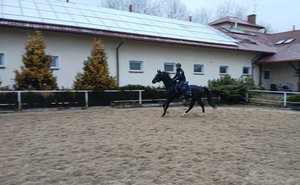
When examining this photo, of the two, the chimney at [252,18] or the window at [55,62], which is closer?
the window at [55,62]

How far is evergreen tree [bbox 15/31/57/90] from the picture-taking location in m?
14.5

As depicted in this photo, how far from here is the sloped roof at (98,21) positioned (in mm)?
16159

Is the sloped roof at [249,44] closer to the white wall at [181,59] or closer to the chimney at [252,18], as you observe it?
the white wall at [181,59]

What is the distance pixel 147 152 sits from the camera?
22.2 ft

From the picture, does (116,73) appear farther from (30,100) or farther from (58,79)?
(30,100)

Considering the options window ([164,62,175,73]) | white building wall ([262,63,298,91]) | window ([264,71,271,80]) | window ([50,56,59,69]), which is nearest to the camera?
window ([50,56,59,69])

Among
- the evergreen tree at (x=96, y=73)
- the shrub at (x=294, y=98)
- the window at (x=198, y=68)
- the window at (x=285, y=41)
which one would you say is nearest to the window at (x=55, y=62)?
the evergreen tree at (x=96, y=73)

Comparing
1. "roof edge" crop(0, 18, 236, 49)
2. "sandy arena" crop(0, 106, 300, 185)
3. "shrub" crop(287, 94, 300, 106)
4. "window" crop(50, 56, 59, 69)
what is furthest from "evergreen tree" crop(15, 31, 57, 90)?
"shrub" crop(287, 94, 300, 106)

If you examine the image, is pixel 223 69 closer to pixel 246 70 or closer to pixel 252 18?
pixel 246 70

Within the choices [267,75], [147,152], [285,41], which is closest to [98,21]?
[147,152]

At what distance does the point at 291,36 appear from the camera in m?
30.1

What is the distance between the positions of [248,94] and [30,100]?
12109 mm

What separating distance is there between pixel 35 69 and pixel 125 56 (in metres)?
5.91

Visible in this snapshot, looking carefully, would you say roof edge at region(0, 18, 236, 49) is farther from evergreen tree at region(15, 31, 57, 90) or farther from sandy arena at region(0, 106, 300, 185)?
sandy arena at region(0, 106, 300, 185)
